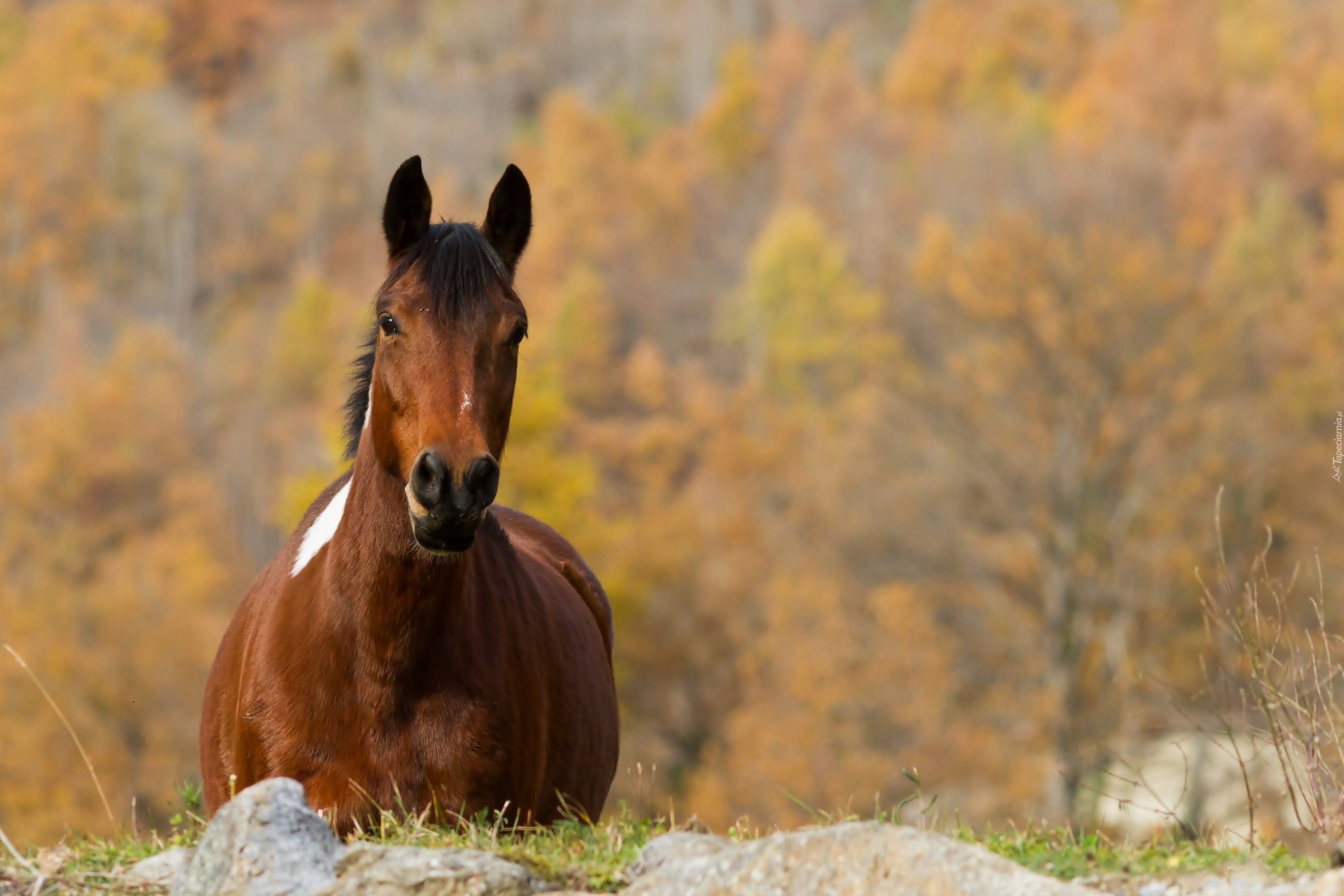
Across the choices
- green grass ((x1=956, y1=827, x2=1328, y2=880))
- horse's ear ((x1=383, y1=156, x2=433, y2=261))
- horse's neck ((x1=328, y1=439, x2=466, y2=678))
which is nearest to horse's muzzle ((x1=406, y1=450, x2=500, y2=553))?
horse's neck ((x1=328, y1=439, x2=466, y2=678))

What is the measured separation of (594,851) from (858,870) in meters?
0.99

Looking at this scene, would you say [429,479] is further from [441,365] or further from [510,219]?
[510,219]

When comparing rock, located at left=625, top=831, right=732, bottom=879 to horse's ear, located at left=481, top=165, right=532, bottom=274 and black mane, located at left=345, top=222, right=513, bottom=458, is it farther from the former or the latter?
horse's ear, located at left=481, top=165, right=532, bottom=274

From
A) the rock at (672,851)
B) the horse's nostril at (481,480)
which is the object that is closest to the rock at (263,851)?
the rock at (672,851)

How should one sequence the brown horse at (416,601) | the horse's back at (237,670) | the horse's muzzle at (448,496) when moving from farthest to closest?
the horse's back at (237,670) < the brown horse at (416,601) < the horse's muzzle at (448,496)

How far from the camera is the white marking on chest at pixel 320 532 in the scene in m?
5.59

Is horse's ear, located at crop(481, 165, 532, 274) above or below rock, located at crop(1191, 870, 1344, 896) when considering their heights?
above

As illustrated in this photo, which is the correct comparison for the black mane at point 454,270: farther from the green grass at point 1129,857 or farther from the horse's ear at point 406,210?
the green grass at point 1129,857

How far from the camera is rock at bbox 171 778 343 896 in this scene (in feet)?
11.9

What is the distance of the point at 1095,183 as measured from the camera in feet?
156

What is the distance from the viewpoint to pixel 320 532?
227 inches

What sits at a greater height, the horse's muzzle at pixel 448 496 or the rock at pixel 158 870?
the horse's muzzle at pixel 448 496

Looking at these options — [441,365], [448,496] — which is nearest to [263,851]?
[448,496]

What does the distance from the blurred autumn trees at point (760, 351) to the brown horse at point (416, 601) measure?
0.68 meters
